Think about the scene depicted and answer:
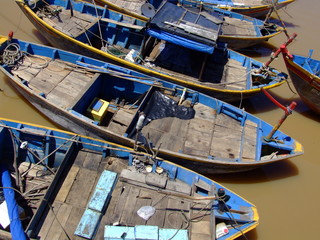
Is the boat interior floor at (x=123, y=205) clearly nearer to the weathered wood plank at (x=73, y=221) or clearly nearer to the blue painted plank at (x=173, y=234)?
the weathered wood plank at (x=73, y=221)

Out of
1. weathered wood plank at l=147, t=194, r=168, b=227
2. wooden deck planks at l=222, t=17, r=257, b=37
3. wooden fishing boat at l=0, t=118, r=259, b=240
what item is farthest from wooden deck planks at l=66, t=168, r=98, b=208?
wooden deck planks at l=222, t=17, r=257, b=37

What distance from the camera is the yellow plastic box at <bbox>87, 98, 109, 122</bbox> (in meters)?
11.1

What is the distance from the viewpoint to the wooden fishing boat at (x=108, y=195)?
7.73m

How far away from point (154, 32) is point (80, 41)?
4308 millimetres

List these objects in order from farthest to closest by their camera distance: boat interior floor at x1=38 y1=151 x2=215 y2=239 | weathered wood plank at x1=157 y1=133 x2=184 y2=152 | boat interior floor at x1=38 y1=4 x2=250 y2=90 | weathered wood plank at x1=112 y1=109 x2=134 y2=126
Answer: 1. boat interior floor at x1=38 y1=4 x2=250 y2=90
2. weathered wood plank at x1=112 y1=109 x2=134 y2=126
3. weathered wood plank at x1=157 y1=133 x2=184 y2=152
4. boat interior floor at x1=38 y1=151 x2=215 y2=239

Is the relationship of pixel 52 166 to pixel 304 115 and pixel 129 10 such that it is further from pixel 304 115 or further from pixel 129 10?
pixel 304 115

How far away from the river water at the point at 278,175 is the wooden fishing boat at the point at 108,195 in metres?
2.64

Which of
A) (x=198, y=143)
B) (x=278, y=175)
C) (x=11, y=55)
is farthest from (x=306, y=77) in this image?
(x=11, y=55)

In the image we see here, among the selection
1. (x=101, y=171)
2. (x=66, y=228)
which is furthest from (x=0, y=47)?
(x=66, y=228)

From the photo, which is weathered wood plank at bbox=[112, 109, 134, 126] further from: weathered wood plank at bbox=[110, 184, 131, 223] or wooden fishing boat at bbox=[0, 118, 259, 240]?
weathered wood plank at bbox=[110, 184, 131, 223]

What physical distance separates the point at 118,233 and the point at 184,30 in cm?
843

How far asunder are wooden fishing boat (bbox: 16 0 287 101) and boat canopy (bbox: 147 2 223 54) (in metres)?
0.04

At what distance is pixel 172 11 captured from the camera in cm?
1265

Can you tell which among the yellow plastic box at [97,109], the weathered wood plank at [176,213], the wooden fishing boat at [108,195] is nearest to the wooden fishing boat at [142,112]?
the yellow plastic box at [97,109]
